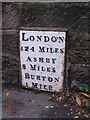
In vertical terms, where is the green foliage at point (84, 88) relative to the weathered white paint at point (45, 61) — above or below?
below

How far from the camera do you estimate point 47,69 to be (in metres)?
3.27

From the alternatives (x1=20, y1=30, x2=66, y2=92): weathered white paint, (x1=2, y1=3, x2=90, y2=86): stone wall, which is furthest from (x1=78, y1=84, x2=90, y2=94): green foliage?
(x1=20, y1=30, x2=66, y2=92): weathered white paint

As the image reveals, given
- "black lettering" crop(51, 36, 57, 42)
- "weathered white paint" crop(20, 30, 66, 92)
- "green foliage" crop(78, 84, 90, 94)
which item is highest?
"black lettering" crop(51, 36, 57, 42)

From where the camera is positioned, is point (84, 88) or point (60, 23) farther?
point (84, 88)

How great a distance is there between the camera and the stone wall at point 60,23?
303cm

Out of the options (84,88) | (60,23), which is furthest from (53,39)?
(84,88)

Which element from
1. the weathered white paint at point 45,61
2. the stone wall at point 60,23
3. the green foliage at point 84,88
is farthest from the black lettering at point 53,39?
the green foliage at point 84,88

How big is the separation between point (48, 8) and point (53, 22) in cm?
19

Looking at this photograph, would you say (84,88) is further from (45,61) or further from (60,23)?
(60,23)

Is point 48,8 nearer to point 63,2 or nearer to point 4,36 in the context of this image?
point 63,2

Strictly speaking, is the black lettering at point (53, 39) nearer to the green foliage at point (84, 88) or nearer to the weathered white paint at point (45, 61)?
the weathered white paint at point (45, 61)

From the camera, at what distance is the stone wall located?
3031mm

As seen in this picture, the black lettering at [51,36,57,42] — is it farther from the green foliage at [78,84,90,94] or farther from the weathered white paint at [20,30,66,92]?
the green foliage at [78,84,90,94]

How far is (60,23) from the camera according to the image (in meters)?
3.09
